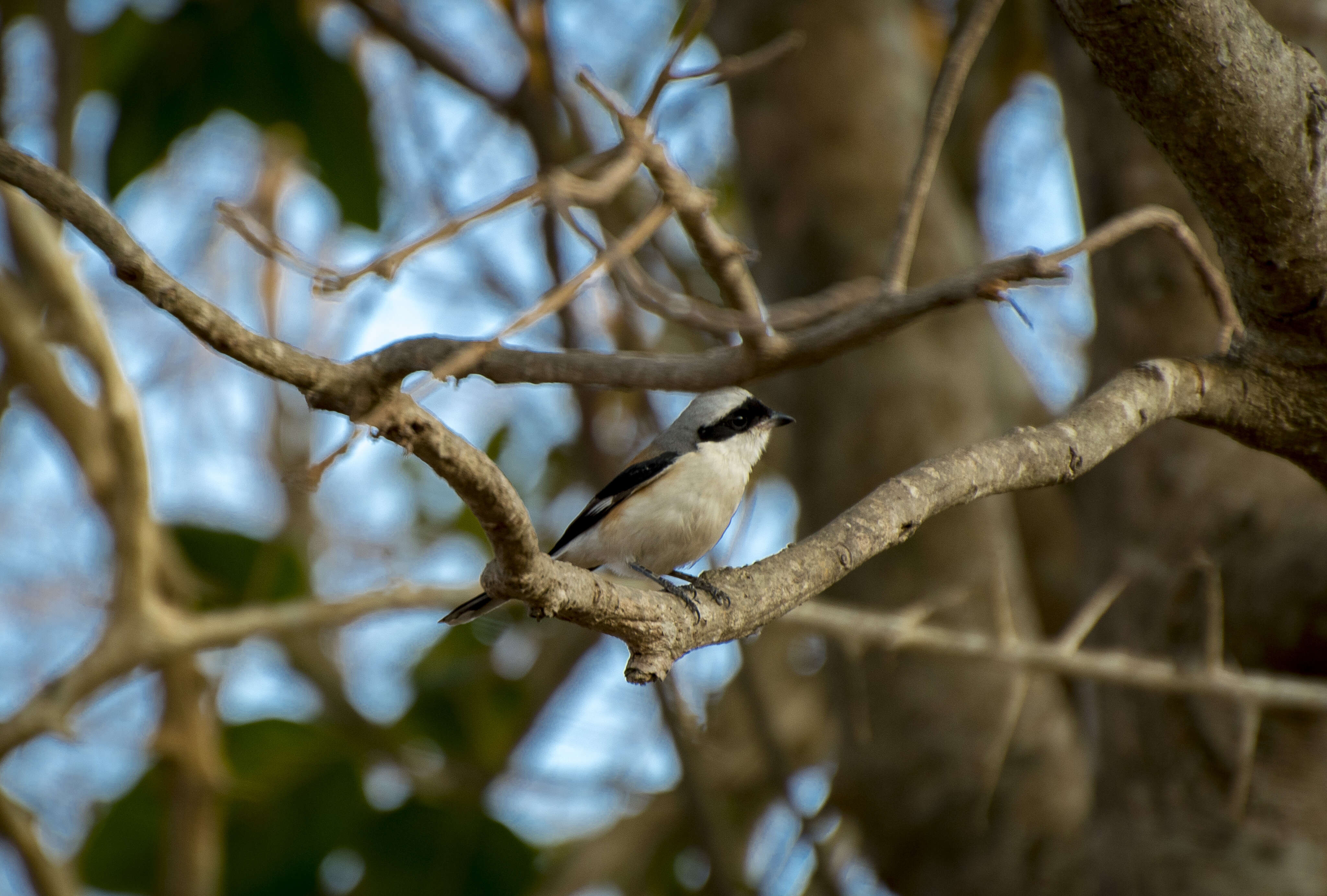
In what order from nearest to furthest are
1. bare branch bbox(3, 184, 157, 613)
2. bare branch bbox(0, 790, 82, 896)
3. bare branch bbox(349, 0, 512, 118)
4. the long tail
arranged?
the long tail → bare branch bbox(3, 184, 157, 613) → bare branch bbox(0, 790, 82, 896) → bare branch bbox(349, 0, 512, 118)

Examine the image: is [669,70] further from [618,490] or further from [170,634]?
[170,634]

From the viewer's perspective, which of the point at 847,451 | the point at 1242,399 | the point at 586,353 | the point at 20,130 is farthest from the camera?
the point at 20,130

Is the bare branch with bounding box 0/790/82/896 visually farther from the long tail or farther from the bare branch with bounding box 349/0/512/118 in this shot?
the bare branch with bounding box 349/0/512/118

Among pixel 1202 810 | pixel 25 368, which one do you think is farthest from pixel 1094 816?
pixel 25 368

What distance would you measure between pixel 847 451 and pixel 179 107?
3816mm

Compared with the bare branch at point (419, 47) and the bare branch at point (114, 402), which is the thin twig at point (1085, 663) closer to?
the bare branch at point (114, 402)

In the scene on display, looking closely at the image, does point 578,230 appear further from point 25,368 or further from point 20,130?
point 20,130

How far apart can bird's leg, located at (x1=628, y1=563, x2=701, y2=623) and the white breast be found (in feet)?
0.21

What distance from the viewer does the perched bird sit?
3.53 metres

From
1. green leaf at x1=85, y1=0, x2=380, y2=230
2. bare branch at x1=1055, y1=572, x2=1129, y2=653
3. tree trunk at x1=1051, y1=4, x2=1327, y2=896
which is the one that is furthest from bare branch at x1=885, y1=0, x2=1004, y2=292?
green leaf at x1=85, y1=0, x2=380, y2=230

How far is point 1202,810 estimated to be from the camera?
12.6 ft

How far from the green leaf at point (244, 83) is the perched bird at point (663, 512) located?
270cm

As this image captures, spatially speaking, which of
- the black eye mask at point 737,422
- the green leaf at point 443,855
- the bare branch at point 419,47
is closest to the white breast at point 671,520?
the black eye mask at point 737,422

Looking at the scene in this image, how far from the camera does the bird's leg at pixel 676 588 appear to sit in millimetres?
1987
